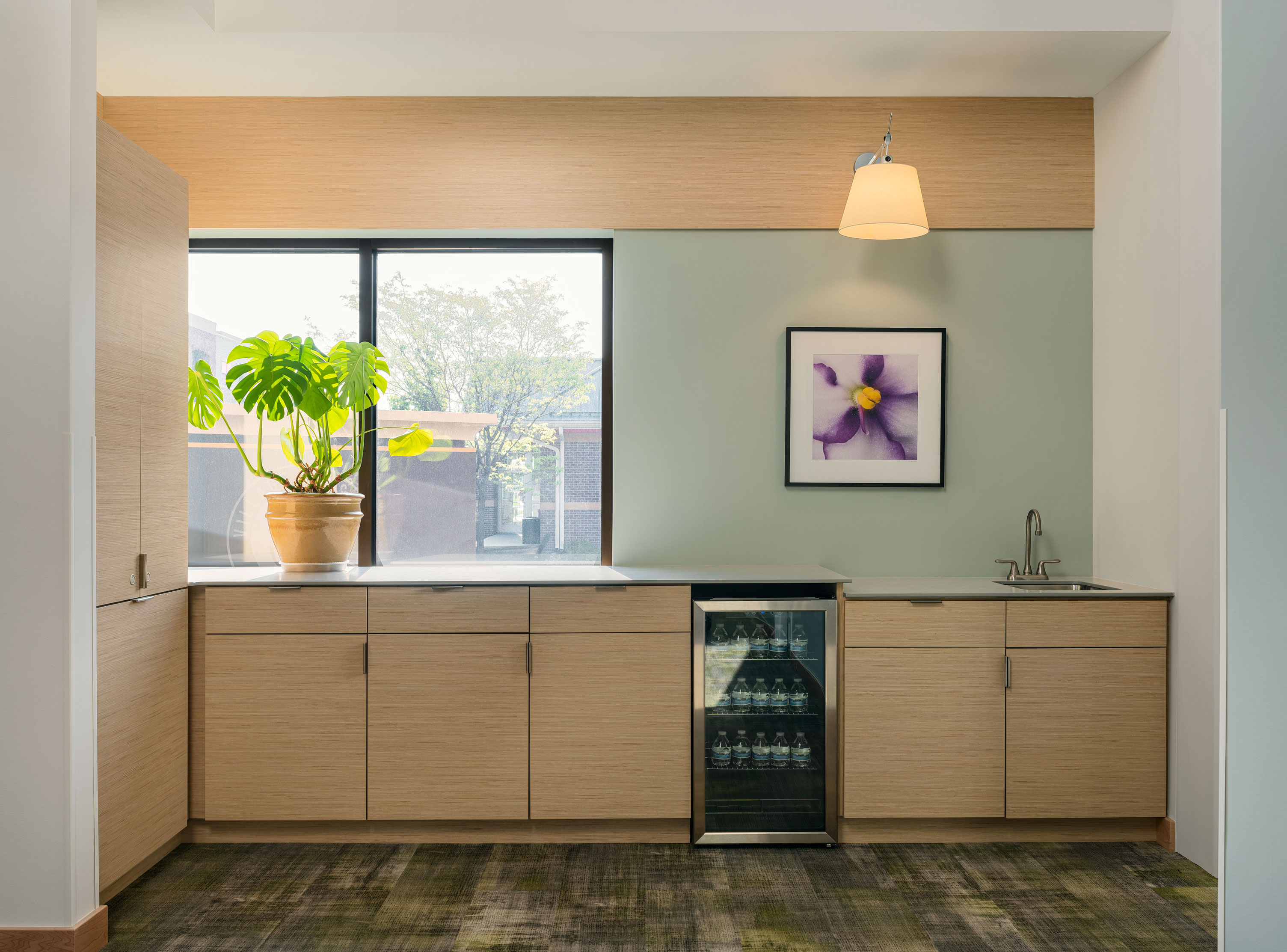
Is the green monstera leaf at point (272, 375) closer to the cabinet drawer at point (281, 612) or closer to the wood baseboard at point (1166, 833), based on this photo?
Result: the cabinet drawer at point (281, 612)

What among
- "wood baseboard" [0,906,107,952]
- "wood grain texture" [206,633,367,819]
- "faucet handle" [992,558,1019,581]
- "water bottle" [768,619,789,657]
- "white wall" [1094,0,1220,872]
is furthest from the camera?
"faucet handle" [992,558,1019,581]

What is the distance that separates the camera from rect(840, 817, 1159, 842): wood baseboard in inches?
117

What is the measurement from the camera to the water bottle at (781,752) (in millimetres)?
3027

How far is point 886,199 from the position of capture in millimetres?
2977

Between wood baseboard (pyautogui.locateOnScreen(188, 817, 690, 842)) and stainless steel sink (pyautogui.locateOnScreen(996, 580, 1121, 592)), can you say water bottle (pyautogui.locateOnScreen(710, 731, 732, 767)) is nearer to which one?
wood baseboard (pyautogui.locateOnScreen(188, 817, 690, 842))

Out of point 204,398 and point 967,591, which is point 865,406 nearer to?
point 967,591

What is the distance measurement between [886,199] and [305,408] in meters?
2.29

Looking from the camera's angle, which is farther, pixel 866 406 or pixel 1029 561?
pixel 866 406

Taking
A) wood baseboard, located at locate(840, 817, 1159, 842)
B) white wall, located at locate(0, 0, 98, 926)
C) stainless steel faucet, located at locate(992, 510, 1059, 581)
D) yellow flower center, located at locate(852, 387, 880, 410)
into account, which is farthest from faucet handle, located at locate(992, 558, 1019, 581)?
white wall, located at locate(0, 0, 98, 926)

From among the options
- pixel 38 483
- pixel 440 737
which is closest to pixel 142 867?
pixel 440 737

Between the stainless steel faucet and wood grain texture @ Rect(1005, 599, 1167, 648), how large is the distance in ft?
1.07

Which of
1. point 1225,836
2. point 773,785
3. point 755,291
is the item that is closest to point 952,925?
point 773,785

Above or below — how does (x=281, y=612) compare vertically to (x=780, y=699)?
above

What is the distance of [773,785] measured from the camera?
3012 millimetres
